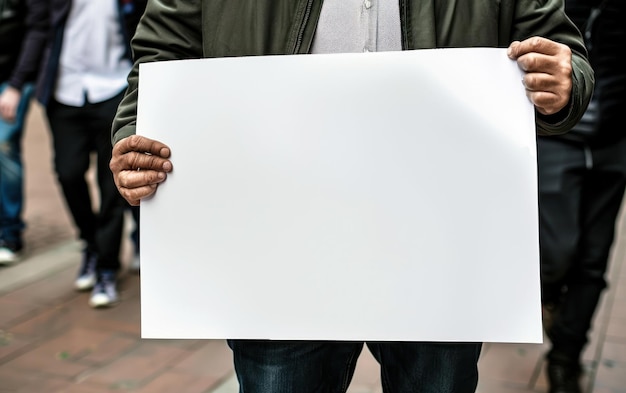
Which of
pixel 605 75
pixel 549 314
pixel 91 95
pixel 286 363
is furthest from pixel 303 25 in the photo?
pixel 91 95

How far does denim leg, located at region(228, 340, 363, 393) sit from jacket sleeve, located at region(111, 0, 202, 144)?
561 millimetres

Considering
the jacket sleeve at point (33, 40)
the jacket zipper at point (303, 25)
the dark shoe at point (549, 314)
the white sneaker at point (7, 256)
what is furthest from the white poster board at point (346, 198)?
the white sneaker at point (7, 256)

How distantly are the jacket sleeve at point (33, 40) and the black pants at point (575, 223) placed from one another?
2674mm

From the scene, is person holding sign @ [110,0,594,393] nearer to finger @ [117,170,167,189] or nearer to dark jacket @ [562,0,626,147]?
finger @ [117,170,167,189]

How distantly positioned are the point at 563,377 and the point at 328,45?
2.17 metres

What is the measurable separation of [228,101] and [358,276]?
1.42ft

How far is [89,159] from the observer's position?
4.49 meters

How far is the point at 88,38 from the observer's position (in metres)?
4.30

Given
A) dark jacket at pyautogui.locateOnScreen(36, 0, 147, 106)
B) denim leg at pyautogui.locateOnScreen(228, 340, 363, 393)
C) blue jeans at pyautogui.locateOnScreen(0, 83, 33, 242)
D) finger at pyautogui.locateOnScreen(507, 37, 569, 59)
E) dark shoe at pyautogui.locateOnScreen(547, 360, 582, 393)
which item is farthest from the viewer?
blue jeans at pyautogui.locateOnScreen(0, 83, 33, 242)

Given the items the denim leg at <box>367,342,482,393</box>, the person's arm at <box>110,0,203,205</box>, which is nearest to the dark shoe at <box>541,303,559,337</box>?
the denim leg at <box>367,342,482,393</box>

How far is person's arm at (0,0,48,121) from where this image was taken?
4438 mm

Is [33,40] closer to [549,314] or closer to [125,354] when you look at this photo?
[125,354]

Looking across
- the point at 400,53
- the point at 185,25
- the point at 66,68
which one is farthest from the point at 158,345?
the point at 400,53

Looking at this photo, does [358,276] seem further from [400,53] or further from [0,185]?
[0,185]
